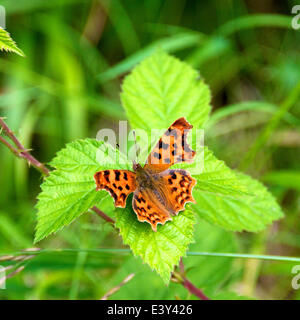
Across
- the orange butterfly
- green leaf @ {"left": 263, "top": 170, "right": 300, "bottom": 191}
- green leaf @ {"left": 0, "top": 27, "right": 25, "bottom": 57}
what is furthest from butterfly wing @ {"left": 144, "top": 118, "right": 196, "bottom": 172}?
green leaf @ {"left": 263, "top": 170, "right": 300, "bottom": 191}

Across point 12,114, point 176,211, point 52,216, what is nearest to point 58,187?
point 52,216

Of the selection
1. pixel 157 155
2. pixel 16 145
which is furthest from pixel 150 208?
pixel 16 145

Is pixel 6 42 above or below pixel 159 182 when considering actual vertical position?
above

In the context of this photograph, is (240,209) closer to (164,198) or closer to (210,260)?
(164,198)

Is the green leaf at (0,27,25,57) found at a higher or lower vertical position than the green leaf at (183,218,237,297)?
higher

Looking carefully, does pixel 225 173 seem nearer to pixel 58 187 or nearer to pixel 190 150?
pixel 190 150

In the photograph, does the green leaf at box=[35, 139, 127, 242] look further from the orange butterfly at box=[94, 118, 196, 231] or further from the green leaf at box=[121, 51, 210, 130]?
the green leaf at box=[121, 51, 210, 130]
